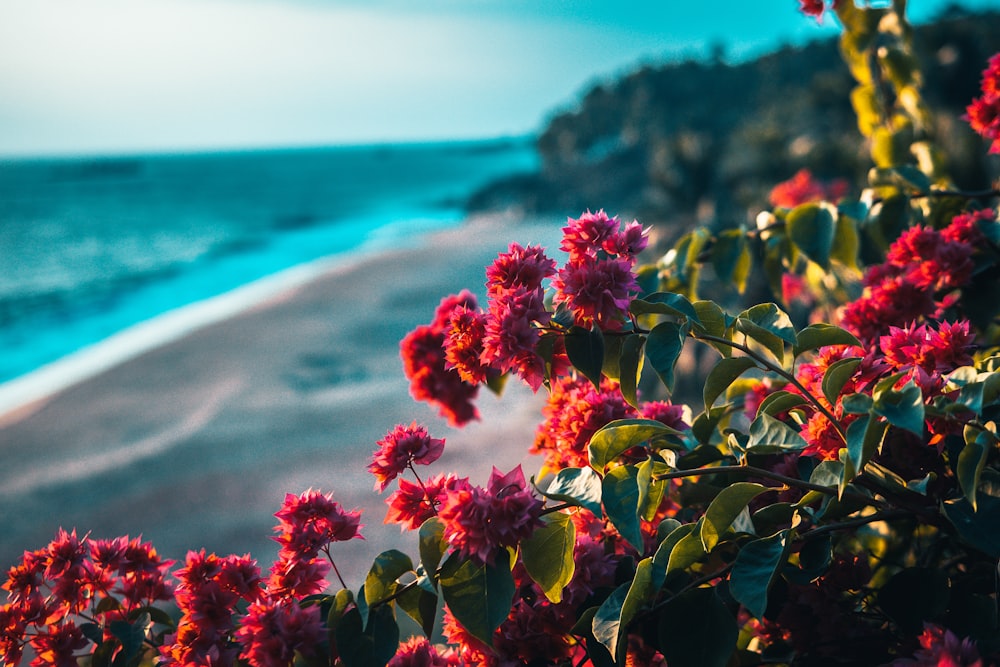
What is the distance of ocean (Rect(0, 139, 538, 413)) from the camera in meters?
11.9

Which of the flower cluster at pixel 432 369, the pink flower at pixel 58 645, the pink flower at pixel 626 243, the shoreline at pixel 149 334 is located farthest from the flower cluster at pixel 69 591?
the shoreline at pixel 149 334

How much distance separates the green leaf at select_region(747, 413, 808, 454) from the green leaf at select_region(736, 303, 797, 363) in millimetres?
79

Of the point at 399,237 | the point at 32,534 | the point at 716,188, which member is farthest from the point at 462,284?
the point at 399,237

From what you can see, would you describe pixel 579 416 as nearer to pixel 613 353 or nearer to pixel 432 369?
pixel 613 353

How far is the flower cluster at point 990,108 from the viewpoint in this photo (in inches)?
55.2

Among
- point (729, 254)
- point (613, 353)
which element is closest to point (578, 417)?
point (613, 353)

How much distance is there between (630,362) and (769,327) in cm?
18

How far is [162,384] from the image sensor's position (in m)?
8.67

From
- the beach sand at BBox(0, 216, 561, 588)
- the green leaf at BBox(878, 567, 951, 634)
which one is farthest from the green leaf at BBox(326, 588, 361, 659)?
the beach sand at BBox(0, 216, 561, 588)

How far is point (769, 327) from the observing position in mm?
906

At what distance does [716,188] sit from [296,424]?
26.5ft

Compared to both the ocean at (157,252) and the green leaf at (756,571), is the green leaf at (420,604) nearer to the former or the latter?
the green leaf at (756,571)

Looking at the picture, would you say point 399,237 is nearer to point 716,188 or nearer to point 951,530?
point 716,188

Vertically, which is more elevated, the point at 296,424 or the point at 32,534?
the point at 296,424
